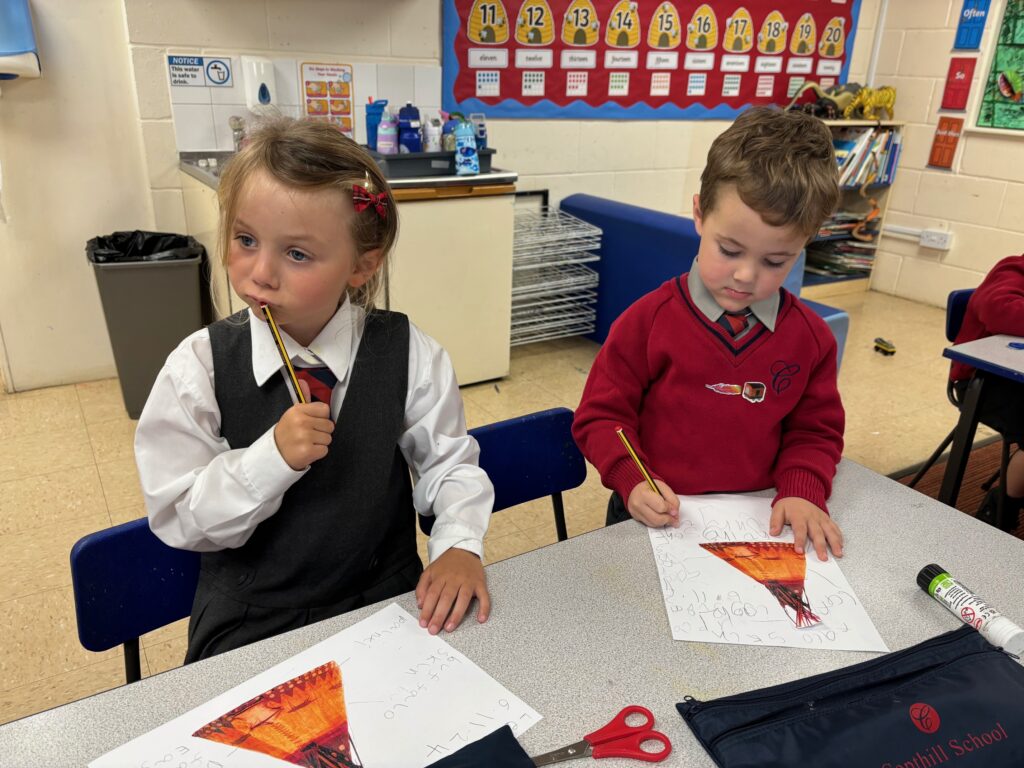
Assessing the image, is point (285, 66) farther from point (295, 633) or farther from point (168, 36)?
point (295, 633)

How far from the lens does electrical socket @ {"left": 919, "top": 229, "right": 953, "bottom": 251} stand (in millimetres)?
4252

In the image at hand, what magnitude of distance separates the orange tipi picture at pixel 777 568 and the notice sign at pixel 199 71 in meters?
2.46

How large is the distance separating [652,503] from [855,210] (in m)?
4.18

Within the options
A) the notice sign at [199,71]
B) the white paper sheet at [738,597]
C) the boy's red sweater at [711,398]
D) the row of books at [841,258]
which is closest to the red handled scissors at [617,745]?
the white paper sheet at [738,597]

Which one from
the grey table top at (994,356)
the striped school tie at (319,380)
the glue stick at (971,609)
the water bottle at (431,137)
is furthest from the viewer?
the water bottle at (431,137)

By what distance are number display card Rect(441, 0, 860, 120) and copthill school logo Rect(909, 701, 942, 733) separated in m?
2.88

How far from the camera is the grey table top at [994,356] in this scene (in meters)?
1.55

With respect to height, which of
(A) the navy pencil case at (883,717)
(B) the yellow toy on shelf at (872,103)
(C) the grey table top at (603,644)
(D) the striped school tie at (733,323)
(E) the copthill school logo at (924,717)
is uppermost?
(B) the yellow toy on shelf at (872,103)

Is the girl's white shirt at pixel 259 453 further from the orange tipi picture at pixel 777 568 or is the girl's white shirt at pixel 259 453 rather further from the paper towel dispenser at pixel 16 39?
the paper towel dispenser at pixel 16 39

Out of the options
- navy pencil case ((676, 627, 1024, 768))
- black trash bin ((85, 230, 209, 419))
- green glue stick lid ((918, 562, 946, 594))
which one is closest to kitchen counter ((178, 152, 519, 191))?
black trash bin ((85, 230, 209, 419))

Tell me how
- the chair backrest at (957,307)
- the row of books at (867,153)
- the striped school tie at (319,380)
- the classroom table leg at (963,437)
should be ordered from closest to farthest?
the striped school tie at (319,380)
the classroom table leg at (963,437)
the chair backrest at (957,307)
the row of books at (867,153)

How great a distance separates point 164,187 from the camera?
277 centimetres

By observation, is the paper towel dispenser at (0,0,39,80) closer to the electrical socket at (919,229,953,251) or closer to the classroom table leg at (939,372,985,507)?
the classroom table leg at (939,372,985,507)

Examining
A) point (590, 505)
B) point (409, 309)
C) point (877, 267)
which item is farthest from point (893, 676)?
point (877, 267)
